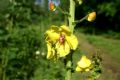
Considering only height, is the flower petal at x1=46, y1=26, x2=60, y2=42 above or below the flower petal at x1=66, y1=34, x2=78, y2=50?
above

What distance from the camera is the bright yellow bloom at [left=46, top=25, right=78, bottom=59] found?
366cm

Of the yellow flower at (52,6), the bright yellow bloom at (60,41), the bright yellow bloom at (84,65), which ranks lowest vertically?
the bright yellow bloom at (84,65)

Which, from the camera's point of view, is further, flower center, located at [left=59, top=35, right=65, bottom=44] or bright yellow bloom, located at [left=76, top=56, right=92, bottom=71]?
flower center, located at [left=59, top=35, right=65, bottom=44]

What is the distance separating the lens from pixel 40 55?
938 centimetres

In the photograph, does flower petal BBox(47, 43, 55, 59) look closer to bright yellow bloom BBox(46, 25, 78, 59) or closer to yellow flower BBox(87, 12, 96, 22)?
bright yellow bloom BBox(46, 25, 78, 59)

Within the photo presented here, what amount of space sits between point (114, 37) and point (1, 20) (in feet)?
84.2

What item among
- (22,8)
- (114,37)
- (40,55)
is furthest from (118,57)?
(114,37)

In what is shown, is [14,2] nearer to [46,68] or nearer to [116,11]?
[46,68]

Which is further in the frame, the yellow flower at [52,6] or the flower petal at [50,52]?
the flower petal at [50,52]

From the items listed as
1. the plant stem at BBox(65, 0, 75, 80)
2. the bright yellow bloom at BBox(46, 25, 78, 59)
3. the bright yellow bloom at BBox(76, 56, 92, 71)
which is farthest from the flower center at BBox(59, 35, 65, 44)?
the bright yellow bloom at BBox(76, 56, 92, 71)

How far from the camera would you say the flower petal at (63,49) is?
12.0 feet

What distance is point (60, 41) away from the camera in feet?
12.3

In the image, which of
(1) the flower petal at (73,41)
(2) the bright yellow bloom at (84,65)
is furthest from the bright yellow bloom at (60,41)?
(2) the bright yellow bloom at (84,65)

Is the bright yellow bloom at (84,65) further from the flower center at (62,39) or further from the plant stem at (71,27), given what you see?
the flower center at (62,39)
